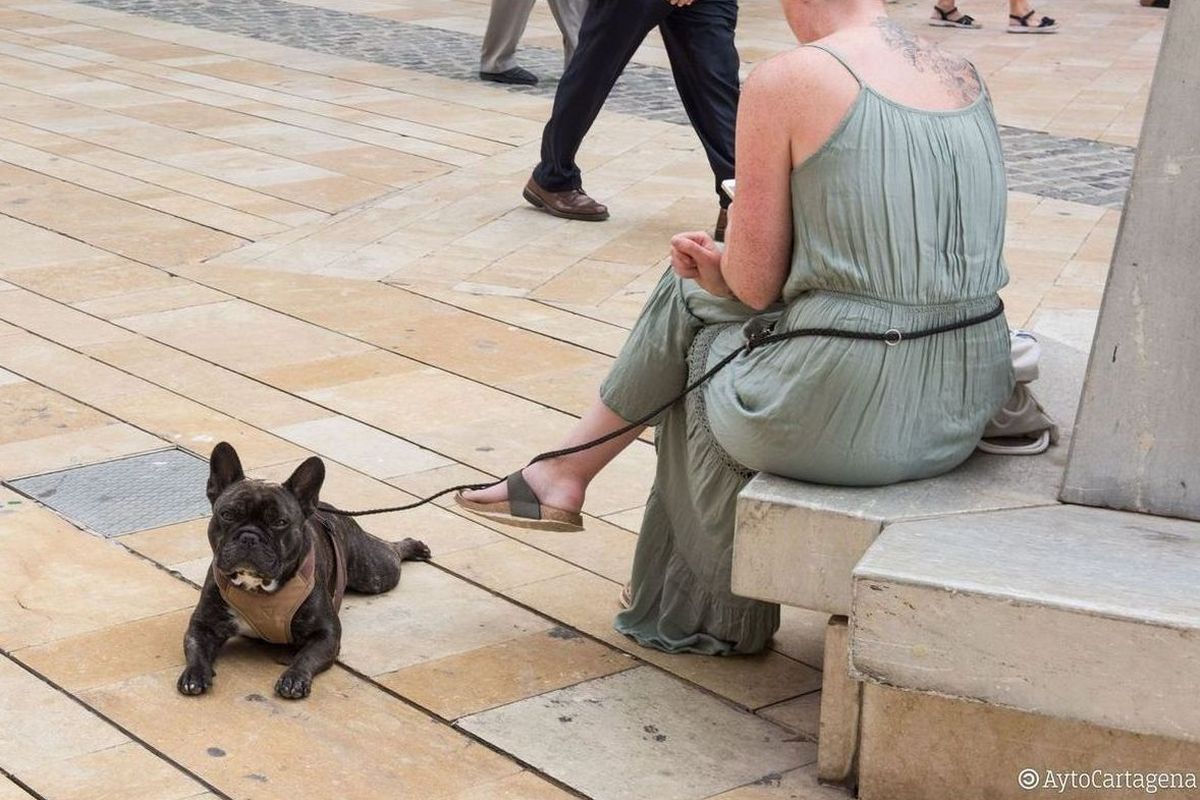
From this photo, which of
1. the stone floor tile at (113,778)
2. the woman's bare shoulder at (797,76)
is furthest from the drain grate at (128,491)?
the woman's bare shoulder at (797,76)

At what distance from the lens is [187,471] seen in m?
4.83

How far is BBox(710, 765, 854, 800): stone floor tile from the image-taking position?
129 inches

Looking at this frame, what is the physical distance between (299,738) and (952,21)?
11431 millimetres

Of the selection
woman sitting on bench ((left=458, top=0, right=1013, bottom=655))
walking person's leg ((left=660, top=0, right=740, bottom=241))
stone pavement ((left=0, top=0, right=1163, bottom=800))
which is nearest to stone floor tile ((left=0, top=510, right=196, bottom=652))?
stone pavement ((left=0, top=0, right=1163, bottom=800))

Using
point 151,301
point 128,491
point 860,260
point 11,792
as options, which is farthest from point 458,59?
point 11,792

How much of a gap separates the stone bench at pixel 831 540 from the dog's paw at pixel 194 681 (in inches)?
41.1

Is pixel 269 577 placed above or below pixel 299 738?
above

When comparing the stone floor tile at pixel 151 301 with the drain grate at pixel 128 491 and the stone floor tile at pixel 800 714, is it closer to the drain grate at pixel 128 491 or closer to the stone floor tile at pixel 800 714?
the drain grate at pixel 128 491

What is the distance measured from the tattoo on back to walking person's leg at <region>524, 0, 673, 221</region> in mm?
3817

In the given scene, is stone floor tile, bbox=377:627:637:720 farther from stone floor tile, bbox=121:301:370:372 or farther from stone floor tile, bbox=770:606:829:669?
stone floor tile, bbox=121:301:370:372

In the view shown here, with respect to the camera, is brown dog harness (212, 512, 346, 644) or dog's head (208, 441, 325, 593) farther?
brown dog harness (212, 512, 346, 644)

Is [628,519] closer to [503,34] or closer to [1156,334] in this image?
[1156,334]

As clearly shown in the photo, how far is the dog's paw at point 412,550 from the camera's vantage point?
426 centimetres

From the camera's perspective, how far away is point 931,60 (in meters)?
3.46
